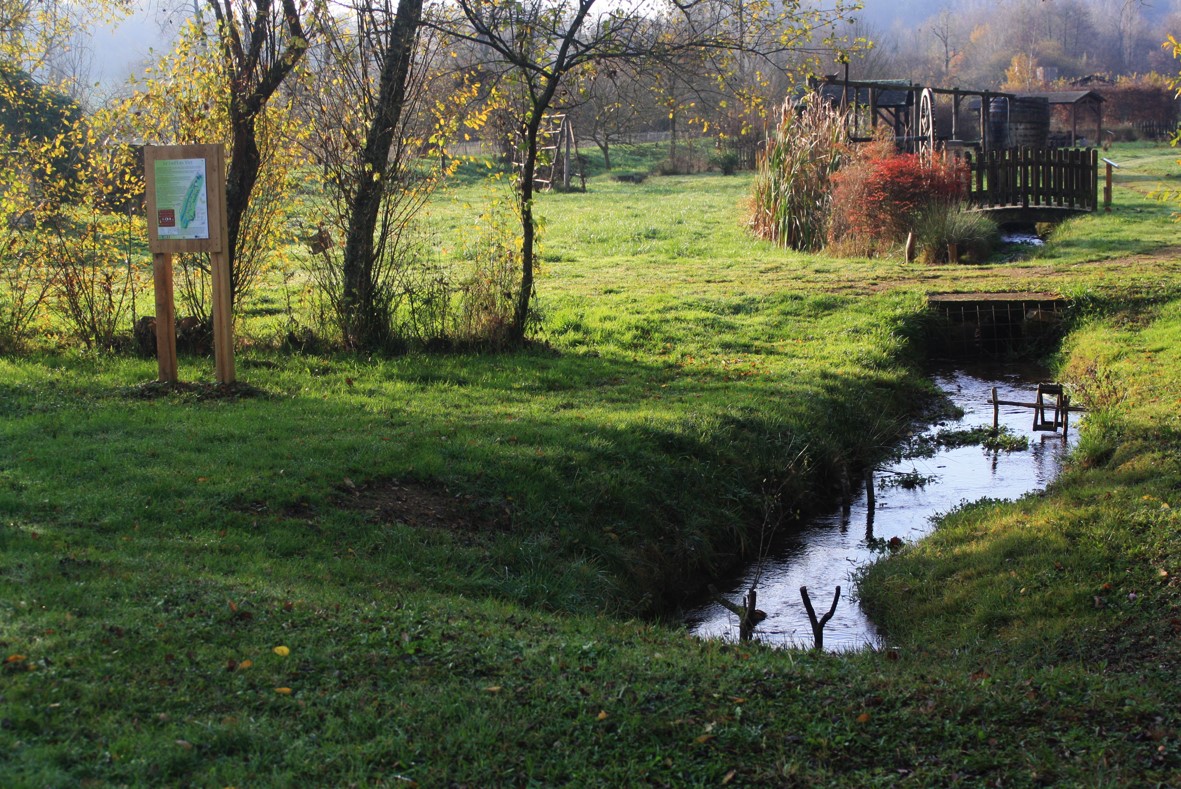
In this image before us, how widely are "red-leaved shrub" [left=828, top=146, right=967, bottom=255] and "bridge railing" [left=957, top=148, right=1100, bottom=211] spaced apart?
4.15 metres

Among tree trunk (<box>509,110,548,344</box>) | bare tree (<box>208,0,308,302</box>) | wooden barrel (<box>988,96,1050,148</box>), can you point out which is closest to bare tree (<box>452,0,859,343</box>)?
tree trunk (<box>509,110,548,344</box>)

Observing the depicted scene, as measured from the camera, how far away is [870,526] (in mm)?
8578

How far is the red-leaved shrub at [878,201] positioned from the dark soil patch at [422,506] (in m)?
14.5

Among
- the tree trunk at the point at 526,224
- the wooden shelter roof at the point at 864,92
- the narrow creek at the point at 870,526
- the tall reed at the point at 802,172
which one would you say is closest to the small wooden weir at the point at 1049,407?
the narrow creek at the point at 870,526

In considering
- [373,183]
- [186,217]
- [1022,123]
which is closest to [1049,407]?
[373,183]

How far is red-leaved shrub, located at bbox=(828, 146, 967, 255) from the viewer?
19.9m

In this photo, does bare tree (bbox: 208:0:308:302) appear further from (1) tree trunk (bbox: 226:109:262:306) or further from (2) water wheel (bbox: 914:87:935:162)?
(2) water wheel (bbox: 914:87:935:162)

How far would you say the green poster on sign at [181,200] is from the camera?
9.29 meters

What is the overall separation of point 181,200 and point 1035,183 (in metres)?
20.8

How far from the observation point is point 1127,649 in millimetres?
5402

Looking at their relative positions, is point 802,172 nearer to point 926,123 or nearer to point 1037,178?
point 1037,178

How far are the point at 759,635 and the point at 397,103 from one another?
282 inches

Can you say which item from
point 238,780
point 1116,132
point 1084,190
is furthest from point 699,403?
point 1116,132

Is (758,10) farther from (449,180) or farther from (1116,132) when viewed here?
(1116,132)
